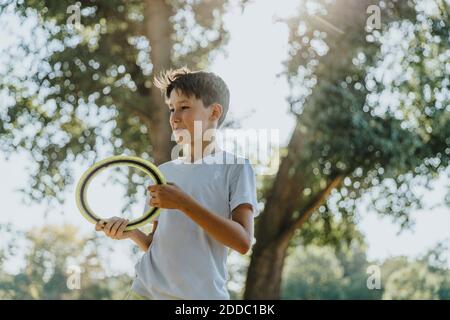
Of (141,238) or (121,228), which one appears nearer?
(121,228)

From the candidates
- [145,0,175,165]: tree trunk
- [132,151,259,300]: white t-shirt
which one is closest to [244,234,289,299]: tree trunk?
[145,0,175,165]: tree trunk

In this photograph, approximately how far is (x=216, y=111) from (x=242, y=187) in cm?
44

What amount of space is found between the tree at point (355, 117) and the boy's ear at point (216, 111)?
21.7 feet

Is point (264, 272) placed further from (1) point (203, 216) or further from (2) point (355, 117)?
(1) point (203, 216)

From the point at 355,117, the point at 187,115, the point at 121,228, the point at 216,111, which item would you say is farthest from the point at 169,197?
the point at 355,117

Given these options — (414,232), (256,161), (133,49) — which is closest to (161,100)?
(133,49)

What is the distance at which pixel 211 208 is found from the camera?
291 centimetres

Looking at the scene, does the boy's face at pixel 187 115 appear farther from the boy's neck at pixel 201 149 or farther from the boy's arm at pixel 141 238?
the boy's arm at pixel 141 238

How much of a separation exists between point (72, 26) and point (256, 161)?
3.92 metres

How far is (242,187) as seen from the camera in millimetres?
2889

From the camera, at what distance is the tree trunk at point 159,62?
32.9ft

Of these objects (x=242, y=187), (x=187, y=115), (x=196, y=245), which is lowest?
(x=196, y=245)

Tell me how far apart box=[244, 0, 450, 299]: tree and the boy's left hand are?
23.4 feet

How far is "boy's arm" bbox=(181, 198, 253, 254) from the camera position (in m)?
2.69
